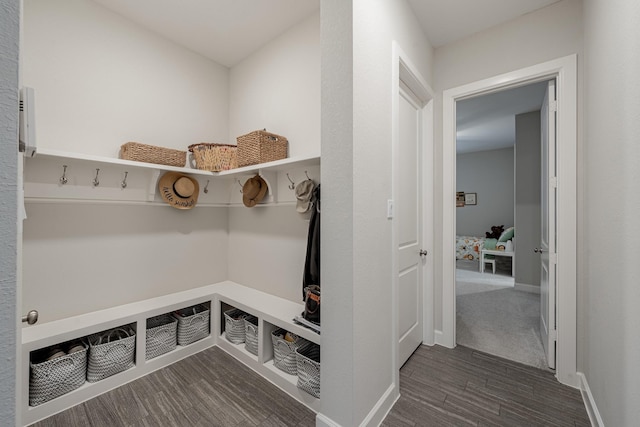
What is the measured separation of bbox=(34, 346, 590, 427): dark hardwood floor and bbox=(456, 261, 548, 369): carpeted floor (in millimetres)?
260

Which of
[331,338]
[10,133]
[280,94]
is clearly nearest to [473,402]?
[331,338]

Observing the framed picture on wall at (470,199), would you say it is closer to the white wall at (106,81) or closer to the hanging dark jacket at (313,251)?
the hanging dark jacket at (313,251)

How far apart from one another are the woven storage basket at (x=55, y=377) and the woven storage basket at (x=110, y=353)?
58mm

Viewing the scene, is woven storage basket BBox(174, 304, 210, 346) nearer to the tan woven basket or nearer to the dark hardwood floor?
the dark hardwood floor

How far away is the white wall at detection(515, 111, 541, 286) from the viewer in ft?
12.9

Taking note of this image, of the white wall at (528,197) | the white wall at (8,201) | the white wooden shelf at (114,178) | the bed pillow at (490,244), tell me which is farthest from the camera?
the bed pillow at (490,244)

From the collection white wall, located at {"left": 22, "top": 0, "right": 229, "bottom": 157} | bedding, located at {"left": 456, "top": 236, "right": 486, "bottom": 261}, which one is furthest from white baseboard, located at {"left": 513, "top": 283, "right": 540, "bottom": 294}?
white wall, located at {"left": 22, "top": 0, "right": 229, "bottom": 157}

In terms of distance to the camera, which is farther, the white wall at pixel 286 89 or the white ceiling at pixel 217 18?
the white wall at pixel 286 89

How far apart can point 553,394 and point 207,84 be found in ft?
12.2

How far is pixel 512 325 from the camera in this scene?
280 cm

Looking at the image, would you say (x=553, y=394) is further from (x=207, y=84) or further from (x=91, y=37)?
(x=91, y=37)

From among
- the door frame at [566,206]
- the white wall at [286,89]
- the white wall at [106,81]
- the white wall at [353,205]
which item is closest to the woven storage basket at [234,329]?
the white wall at [353,205]

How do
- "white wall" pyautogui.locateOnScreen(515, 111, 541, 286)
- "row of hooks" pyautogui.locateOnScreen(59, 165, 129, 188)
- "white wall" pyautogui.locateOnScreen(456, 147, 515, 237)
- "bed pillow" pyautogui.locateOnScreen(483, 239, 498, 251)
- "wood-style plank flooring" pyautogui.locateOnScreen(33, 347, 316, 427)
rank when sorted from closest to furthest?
"wood-style plank flooring" pyautogui.locateOnScreen(33, 347, 316, 427), "row of hooks" pyautogui.locateOnScreen(59, 165, 129, 188), "white wall" pyautogui.locateOnScreen(515, 111, 541, 286), "bed pillow" pyautogui.locateOnScreen(483, 239, 498, 251), "white wall" pyautogui.locateOnScreen(456, 147, 515, 237)

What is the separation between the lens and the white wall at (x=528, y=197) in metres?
3.92
